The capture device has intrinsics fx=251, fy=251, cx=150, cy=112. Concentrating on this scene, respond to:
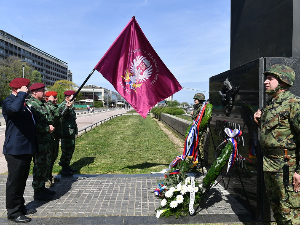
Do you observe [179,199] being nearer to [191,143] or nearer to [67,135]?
[191,143]

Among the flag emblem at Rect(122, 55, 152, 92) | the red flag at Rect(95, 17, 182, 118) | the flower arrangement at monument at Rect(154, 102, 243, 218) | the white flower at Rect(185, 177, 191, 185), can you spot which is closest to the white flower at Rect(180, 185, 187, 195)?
the flower arrangement at monument at Rect(154, 102, 243, 218)

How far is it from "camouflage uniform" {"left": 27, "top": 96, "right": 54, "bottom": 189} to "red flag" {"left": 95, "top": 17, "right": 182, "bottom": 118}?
70.1 inches

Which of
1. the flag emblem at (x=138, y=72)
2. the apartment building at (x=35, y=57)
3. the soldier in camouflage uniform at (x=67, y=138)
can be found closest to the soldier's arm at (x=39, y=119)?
the soldier in camouflage uniform at (x=67, y=138)

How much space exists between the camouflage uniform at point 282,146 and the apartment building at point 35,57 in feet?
297

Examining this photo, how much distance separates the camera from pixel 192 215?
395 centimetres

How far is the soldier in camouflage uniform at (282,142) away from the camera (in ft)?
8.42

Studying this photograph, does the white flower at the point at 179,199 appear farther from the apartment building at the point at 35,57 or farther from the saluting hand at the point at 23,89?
the apartment building at the point at 35,57

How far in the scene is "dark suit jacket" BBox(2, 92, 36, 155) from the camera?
3641 mm

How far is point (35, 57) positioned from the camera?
105 m

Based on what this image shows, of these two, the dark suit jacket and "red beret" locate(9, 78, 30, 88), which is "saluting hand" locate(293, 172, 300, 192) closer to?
the dark suit jacket

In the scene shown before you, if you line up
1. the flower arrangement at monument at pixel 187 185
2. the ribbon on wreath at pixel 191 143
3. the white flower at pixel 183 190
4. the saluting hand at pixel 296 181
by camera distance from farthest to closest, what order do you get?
the ribbon on wreath at pixel 191 143 < the white flower at pixel 183 190 < the flower arrangement at monument at pixel 187 185 < the saluting hand at pixel 296 181

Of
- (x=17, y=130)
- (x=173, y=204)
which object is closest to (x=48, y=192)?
(x=17, y=130)

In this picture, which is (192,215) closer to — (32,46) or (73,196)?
(73,196)

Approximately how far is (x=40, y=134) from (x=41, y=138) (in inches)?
3.1
